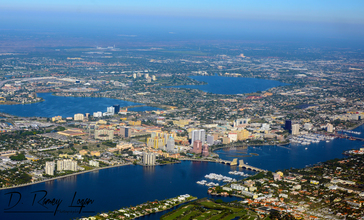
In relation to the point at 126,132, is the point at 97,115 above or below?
below

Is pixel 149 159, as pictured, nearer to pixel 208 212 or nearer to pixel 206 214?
pixel 208 212

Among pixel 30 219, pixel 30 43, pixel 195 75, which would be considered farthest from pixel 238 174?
pixel 30 43

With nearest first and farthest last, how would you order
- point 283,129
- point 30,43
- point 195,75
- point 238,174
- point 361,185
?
point 361,185
point 238,174
point 283,129
point 195,75
point 30,43

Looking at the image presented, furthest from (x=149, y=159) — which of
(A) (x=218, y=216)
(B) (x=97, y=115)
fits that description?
(B) (x=97, y=115)

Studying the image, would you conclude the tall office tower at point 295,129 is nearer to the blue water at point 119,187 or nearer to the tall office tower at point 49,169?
the blue water at point 119,187

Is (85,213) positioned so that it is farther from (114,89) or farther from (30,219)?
(114,89)

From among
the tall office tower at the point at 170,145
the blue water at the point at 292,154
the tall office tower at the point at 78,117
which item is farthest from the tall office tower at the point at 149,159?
the tall office tower at the point at 78,117

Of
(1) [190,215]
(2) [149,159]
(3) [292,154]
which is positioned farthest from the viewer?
(3) [292,154]
